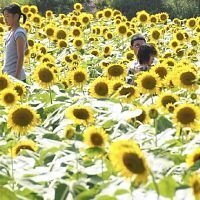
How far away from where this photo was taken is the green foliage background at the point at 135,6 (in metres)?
14.9

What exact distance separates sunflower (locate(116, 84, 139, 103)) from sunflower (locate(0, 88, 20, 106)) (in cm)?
52

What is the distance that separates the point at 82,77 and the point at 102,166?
6.86ft

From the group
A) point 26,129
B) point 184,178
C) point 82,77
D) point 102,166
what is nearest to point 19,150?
point 26,129

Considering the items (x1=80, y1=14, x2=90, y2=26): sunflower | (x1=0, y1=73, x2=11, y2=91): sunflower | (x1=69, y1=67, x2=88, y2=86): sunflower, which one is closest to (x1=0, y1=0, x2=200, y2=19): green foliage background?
(x1=80, y1=14, x2=90, y2=26): sunflower

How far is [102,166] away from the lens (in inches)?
93.0

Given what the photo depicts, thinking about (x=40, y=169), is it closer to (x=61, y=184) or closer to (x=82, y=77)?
(x=61, y=184)

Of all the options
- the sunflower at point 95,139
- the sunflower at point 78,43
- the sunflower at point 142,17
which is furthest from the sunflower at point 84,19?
the sunflower at point 95,139

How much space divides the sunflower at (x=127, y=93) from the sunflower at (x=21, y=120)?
0.67 m

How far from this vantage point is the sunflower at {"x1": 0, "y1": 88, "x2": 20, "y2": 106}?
3.58 metres

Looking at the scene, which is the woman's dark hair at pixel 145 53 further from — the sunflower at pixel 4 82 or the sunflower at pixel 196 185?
the sunflower at pixel 196 185

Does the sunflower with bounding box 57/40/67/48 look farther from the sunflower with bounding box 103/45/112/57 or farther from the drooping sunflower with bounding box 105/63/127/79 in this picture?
the drooping sunflower with bounding box 105/63/127/79

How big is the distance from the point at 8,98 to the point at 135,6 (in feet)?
38.7

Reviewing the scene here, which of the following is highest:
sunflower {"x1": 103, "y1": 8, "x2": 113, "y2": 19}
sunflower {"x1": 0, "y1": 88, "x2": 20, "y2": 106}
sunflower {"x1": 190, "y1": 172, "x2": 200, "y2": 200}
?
sunflower {"x1": 103, "y1": 8, "x2": 113, "y2": 19}

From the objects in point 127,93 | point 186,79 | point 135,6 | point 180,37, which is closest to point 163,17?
point 180,37
